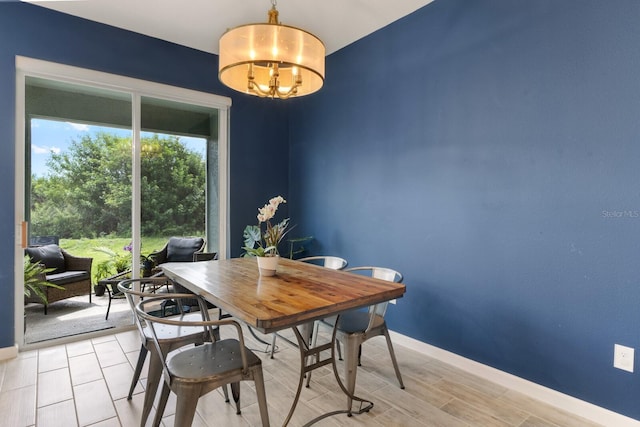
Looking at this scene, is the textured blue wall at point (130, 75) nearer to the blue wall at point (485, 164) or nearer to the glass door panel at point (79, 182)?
the blue wall at point (485, 164)

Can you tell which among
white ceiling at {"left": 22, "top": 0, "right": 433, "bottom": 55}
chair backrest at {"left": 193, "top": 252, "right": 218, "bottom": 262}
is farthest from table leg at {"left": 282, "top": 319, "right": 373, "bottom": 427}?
white ceiling at {"left": 22, "top": 0, "right": 433, "bottom": 55}

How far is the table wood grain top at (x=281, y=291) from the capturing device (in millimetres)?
1457

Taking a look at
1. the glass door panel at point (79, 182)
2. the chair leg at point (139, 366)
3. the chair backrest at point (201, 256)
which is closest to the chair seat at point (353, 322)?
the chair leg at point (139, 366)

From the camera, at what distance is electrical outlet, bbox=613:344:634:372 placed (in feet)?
6.11

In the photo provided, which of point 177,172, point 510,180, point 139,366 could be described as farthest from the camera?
point 177,172

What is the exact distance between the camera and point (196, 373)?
1515mm

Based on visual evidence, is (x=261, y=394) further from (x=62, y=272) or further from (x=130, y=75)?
(x=130, y=75)

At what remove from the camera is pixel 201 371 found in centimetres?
153

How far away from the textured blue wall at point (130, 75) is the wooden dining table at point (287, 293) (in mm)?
1551

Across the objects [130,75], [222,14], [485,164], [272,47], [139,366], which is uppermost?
[222,14]

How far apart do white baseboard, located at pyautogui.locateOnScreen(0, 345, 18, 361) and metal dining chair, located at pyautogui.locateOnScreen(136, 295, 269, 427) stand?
2.05 metres

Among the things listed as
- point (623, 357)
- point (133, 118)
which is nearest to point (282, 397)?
point (623, 357)

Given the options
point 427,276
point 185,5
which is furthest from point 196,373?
point 185,5

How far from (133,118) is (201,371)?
2828mm
